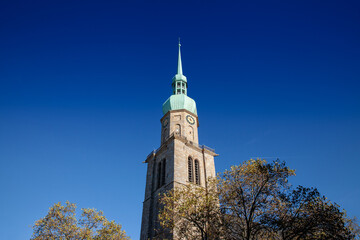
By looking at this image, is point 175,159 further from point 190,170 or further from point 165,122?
point 165,122

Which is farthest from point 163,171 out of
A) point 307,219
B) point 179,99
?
point 307,219

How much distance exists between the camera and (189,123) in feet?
151

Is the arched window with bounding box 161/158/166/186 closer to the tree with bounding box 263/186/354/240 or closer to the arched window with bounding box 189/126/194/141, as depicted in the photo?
the arched window with bounding box 189/126/194/141

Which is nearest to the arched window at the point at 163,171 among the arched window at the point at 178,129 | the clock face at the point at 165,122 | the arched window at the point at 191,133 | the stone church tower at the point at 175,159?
the stone church tower at the point at 175,159

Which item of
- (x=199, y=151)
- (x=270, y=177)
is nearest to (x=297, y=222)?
(x=270, y=177)

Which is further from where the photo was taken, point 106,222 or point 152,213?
point 152,213

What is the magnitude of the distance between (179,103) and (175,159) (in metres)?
13.3

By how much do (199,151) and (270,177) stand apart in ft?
77.5

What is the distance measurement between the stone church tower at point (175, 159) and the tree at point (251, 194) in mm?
14318

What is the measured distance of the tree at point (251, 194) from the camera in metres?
19.1

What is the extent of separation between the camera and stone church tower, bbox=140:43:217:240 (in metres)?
36.1

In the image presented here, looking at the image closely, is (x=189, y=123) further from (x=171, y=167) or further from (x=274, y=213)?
(x=274, y=213)

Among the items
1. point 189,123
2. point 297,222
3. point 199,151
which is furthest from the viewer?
point 189,123

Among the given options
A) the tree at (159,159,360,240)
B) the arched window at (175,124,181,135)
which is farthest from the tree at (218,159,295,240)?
the arched window at (175,124,181,135)
